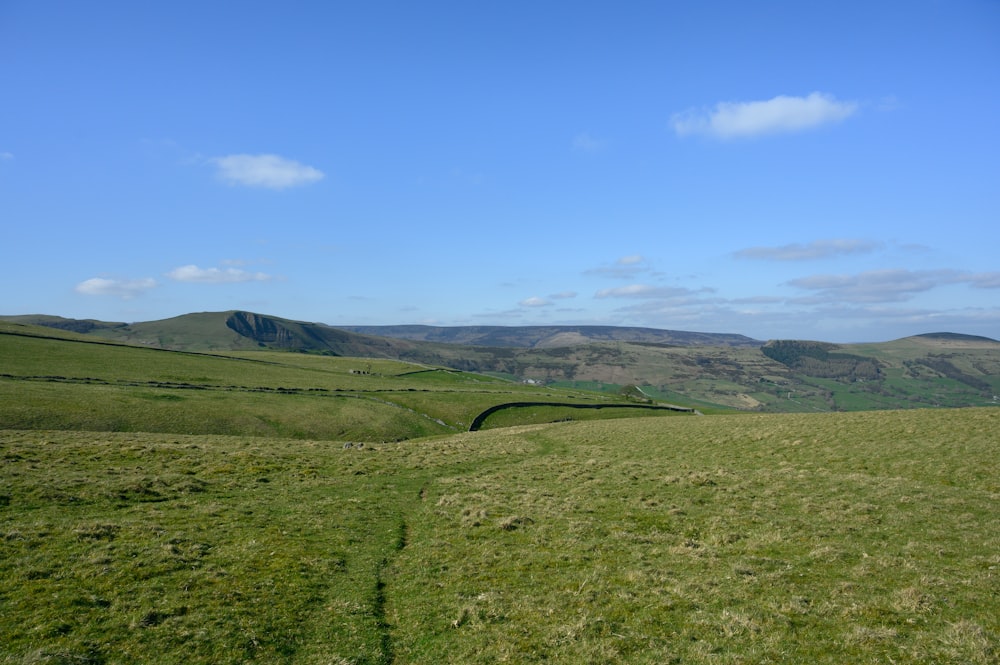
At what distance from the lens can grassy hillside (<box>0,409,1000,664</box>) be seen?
42.5ft

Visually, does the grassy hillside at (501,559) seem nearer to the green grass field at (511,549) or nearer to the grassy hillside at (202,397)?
the green grass field at (511,549)

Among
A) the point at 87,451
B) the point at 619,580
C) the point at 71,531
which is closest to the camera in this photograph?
the point at 619,580

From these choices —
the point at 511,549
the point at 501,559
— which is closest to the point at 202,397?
the point at 511,549

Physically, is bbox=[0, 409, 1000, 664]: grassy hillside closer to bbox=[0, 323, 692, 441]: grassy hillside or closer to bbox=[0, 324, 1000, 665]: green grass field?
bbox=[0, 324, 1000, 665]: green grass field

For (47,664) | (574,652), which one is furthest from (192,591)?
(574,652)

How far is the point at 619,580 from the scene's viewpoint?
56.7 feet

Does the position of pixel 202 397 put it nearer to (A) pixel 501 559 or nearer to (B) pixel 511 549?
(B) pixel 511 549

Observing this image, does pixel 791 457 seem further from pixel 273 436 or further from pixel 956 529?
pixel 273 436

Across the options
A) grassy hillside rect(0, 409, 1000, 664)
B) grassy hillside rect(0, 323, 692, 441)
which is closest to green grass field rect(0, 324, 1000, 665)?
grassy hillside rect(0, 409, 1000, 664)

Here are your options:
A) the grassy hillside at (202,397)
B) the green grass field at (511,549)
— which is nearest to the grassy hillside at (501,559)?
the green grass field at (511,549)

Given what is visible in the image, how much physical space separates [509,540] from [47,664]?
48.8ft

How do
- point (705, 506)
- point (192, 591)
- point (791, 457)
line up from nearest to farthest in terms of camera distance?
point (192, 591), point (705, 506), point (791, 457)

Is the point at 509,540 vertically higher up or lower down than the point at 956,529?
lower down

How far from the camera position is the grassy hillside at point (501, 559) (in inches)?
511
